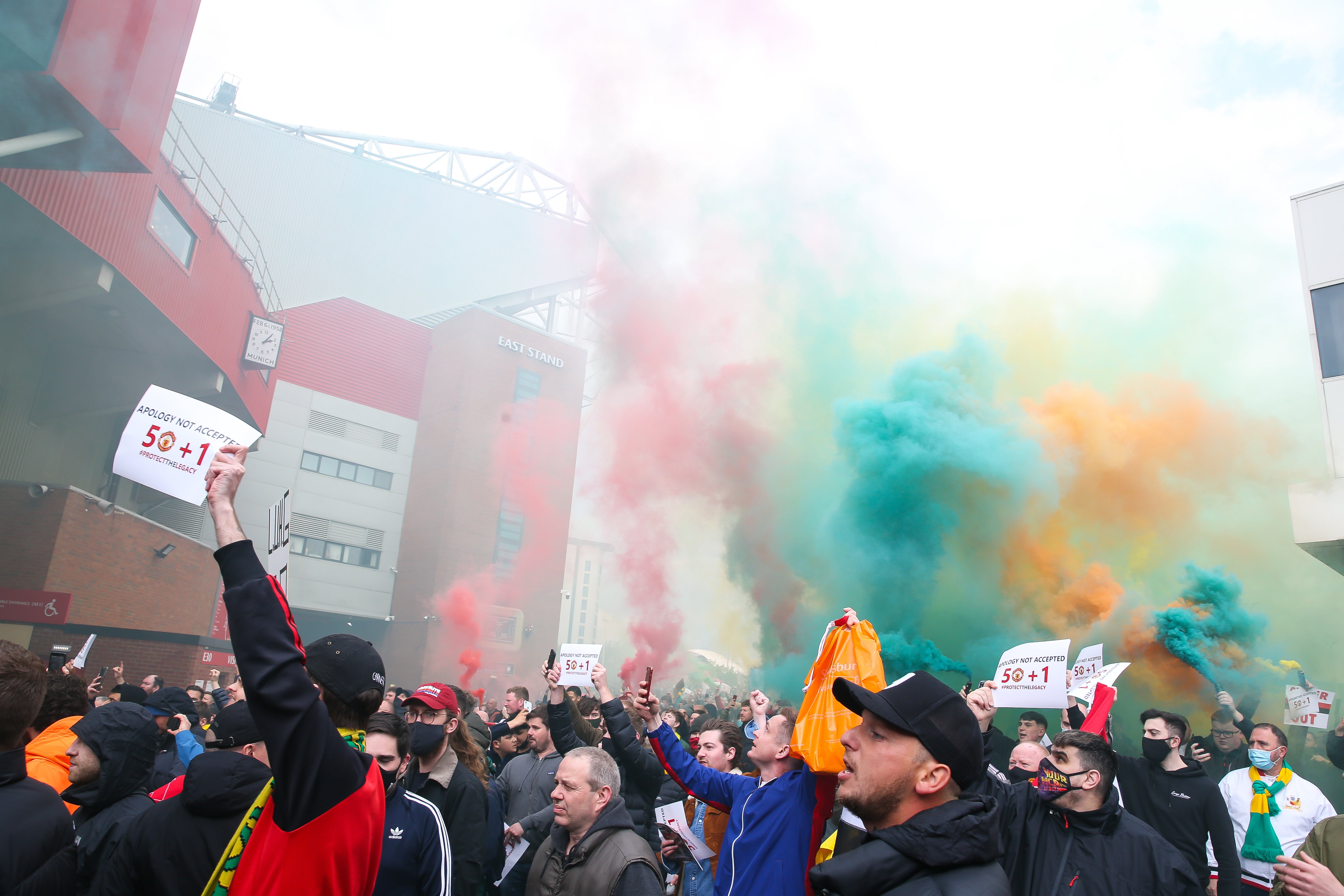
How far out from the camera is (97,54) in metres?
14.2

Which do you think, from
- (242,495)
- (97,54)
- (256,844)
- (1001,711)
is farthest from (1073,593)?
(242,495)

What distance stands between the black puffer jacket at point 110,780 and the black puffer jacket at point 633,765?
2.48 meters

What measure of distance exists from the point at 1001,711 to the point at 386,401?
3648 centimetres

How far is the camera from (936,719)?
2.28 metres

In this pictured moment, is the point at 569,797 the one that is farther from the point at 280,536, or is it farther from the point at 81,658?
the point at 81,658

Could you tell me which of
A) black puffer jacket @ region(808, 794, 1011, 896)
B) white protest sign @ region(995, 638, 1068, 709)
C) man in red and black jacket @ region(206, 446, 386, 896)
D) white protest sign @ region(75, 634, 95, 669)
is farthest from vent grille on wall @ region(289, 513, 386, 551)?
black puffer jacket @ region(808, 794, 1011, 896)

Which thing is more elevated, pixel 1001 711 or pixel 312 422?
pixel 312 422

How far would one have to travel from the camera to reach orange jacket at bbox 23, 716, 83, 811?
12.7 feet

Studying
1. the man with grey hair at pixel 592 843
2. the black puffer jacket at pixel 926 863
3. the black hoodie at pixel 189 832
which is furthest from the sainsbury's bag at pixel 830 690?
the black hoodie at pixel 189 832

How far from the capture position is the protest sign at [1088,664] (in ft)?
25.1

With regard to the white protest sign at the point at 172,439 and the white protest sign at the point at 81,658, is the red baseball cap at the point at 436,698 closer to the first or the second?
the white protest sign at the point at 172,439

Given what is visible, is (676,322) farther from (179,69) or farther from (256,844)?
(256,844)

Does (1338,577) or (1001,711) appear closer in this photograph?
(1001,711)

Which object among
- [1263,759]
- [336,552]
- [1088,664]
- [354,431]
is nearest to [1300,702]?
[1088,664]
